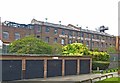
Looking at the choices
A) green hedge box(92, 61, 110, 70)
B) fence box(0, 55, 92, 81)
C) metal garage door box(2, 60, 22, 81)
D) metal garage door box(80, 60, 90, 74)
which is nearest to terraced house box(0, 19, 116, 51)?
green hedge box(92, 61, 110, 70)

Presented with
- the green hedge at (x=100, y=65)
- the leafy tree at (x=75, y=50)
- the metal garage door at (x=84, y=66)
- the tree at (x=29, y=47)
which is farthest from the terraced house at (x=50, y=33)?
the metal garage door at (x=84, y=66)

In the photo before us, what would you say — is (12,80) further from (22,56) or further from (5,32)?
A: (5,32)

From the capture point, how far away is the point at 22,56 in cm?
3281

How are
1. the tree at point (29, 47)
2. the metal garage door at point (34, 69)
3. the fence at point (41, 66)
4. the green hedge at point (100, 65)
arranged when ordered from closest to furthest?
1. the fence at point (41, 66)
2. the metal garage door at point (34, 69)
3. the tree at point (29, 47)
4. the green hedge at point (100, 65)

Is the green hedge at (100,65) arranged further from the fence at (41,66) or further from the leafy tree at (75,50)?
the fence at (41,66)

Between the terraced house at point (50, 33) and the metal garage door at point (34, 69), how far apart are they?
20.2 meters

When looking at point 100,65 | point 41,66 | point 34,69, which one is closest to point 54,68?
point 41,66

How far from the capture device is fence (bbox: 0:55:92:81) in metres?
31.3

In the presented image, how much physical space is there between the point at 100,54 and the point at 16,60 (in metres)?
26.8

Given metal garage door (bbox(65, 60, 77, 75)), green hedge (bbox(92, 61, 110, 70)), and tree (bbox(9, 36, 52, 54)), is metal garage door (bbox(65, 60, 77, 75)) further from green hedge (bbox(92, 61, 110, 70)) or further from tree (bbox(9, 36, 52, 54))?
green hedge (bbox(92, 61, 110, 70))

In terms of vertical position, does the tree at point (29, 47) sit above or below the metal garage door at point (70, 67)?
above

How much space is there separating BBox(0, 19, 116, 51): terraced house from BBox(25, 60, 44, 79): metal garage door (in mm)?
20238

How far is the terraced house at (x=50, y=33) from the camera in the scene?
57.0 metres

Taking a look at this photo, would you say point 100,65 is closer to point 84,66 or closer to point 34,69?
point 84,66
